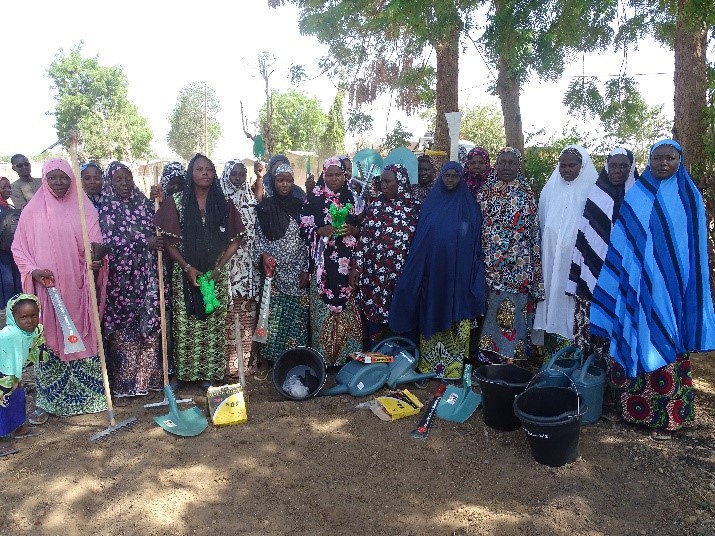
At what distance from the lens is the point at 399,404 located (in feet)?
12.8

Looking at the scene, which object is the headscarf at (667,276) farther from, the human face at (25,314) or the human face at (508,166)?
the human face at (25,314)

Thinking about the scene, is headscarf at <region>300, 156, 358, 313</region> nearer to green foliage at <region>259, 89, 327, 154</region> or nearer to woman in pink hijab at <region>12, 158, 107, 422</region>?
woman in pink hijab at <region>12, 158, 107, 422</region>

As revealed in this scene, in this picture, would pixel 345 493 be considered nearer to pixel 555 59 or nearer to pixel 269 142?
pixel 555 59

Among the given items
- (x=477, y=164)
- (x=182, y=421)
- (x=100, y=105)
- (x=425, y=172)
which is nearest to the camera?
(x=182, y=421)

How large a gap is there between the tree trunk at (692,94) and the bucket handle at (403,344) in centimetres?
309

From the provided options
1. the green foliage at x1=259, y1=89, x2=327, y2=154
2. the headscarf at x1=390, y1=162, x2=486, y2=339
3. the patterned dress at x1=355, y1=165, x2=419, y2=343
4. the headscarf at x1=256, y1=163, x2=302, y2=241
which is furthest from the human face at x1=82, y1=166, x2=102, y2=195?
the green foliage at x1=259, y1=89, x2=327, y2=154

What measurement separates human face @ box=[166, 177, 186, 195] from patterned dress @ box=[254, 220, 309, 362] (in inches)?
30.7

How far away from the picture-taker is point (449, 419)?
12.3 ft

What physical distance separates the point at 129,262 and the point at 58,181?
724 mm

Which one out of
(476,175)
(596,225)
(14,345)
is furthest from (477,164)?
(14,345)

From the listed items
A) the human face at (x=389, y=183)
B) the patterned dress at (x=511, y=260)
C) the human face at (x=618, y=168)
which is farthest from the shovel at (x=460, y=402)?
the human face at (x=618, y=168)

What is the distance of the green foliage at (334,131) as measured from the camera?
21.4 meters

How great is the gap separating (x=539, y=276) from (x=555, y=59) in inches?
107

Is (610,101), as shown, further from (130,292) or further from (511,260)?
(130,292)
